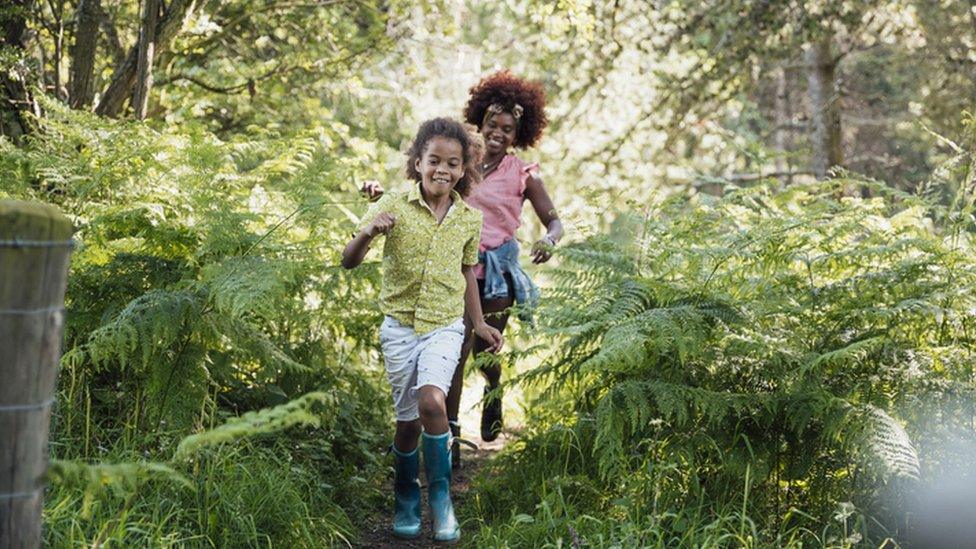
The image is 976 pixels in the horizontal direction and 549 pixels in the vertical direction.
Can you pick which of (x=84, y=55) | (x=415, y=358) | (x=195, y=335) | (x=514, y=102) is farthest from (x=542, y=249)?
(x=84, y=55)

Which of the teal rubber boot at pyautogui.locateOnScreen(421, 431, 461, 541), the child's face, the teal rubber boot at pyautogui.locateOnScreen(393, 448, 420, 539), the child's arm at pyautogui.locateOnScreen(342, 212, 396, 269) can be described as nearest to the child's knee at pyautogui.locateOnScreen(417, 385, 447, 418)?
the teal rubber boot at pyautogui.locateOnScreen(421, 431, 461, 541)

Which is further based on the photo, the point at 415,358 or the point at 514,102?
the point at 514,102

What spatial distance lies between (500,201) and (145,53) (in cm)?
260

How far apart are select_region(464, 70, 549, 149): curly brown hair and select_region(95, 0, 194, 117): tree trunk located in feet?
7.05

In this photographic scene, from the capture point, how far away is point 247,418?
3.17 m

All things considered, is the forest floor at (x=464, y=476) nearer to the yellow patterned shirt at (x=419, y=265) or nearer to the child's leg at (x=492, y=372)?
the child's leg at (x=492, y=372)

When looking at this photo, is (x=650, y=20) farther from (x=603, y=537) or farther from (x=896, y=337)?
(x=603, y=537)

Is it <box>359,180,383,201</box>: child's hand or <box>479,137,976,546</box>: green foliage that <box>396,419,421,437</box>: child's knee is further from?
<box>359,180,383,201</box>: child's hand

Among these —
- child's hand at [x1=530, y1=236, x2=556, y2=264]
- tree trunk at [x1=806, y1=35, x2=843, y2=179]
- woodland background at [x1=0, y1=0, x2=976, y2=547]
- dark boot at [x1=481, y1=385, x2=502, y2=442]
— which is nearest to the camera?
woodland background at [x1=0, y1=0, x2=976, y2=547]

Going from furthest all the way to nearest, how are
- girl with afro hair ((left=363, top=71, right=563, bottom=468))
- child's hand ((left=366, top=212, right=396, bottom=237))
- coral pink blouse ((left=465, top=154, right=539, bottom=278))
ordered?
coral pink blouse ((left=465, top=154, right=539, bottom=278)) < girl with afro hair ((left=363, top=71, right=563, bottom=468)) < child's hand ((left=366, top=212, right=396, bottom=237))

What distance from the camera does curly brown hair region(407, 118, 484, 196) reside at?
17.3 ft

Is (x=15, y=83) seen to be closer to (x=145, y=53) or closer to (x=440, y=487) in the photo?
(x=145, y=53)

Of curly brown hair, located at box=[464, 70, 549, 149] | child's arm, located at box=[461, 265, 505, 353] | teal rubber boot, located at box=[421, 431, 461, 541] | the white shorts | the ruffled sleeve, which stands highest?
curly brown hair, located at box=[464, 70, 549, 149]

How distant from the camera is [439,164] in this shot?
17.0ft
